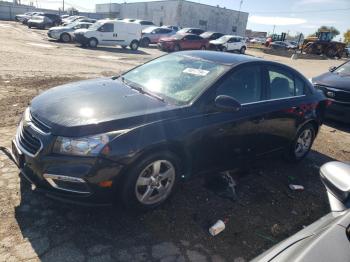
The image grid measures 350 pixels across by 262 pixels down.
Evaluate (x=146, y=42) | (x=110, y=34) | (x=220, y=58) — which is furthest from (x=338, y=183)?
(x=146, y=42)

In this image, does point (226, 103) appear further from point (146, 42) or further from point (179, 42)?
point (146, 42)

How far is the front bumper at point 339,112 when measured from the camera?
743cm

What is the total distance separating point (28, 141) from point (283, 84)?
3.54 metres

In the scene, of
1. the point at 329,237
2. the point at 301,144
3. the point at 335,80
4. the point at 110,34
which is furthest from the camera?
the point at 110,34

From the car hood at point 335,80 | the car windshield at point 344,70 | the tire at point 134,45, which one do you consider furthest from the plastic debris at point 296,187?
the tire at point 134,45

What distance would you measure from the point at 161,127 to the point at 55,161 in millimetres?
1059

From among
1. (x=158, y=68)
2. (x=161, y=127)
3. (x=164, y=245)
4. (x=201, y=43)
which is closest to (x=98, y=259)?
(x=164, y=245)

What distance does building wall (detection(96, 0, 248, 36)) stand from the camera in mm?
50406

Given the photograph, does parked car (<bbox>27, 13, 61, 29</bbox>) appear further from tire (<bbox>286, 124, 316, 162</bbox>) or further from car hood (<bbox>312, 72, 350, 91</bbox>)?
tire (<bbox>286, 124, 316, 162</bbox>)

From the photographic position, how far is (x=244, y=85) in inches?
160

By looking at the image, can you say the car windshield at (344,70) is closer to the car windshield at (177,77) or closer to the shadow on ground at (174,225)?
the shadow on ground at (174,225)

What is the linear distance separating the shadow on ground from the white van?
18600 mm

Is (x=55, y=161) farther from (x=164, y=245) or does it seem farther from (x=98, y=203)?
(x=164, y=245)

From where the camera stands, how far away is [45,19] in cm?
3331
